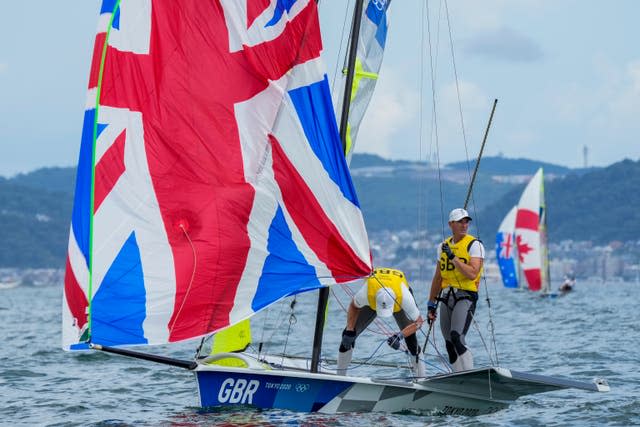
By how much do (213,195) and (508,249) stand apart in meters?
58.9

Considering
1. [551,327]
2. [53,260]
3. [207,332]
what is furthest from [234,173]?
[53,260]

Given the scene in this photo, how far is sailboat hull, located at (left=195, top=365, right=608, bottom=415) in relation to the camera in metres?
12.0

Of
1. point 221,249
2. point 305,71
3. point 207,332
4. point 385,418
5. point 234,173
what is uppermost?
point 305,71

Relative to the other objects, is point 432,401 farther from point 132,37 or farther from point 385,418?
point 132,37

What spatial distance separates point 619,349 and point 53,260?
571 ft

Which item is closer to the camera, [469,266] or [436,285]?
[469,266]

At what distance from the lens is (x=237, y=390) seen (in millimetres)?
12102

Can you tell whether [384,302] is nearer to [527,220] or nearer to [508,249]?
[527,220]

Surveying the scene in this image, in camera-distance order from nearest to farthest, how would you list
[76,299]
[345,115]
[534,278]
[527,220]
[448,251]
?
1. [76,299]
2. [345,115]
3. [448,251]
4. [527,220]
5. [534,278]

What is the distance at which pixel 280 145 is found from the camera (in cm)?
1206

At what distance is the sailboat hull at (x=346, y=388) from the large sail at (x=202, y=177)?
2.30 feet

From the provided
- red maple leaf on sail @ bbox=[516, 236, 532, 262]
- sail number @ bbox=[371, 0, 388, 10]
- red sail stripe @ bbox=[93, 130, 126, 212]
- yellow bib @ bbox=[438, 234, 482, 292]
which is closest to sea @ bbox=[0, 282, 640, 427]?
yellow bib @ bbox=[438, 234, 482, 292]

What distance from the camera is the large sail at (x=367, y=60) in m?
14.4

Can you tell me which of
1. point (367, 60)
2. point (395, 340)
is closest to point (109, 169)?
point (395, 340)
